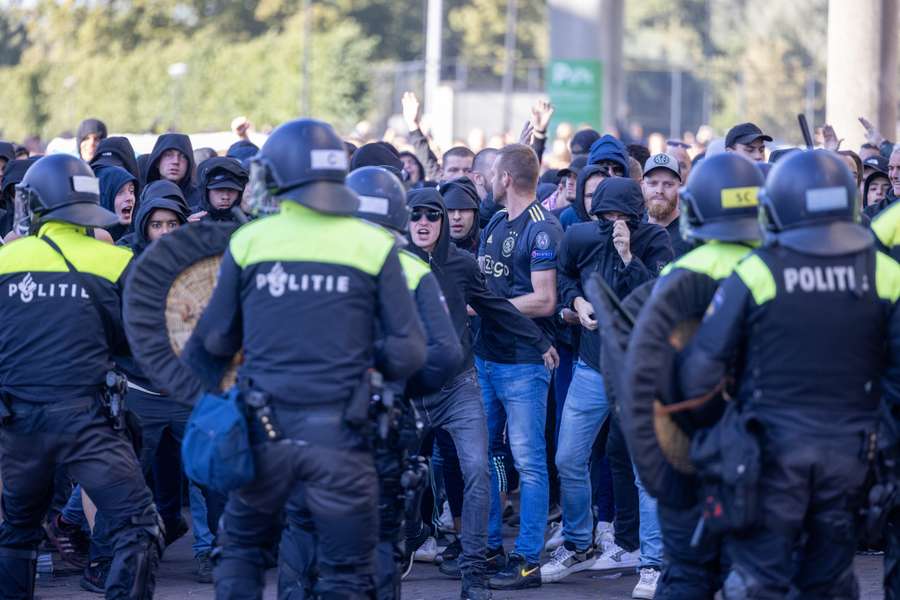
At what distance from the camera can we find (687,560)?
20.6ft

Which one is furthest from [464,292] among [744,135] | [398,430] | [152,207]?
[744,135]

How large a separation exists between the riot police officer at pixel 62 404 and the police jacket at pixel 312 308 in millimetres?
1180

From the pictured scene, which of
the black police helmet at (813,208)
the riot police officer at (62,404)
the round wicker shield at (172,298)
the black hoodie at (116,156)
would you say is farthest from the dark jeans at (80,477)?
the black hoodie at (116,156)

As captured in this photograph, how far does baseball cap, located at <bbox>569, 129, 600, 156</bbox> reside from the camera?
504 inches

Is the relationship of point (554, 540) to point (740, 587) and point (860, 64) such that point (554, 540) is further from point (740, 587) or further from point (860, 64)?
point (860, 64)

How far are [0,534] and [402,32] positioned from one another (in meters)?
60.6

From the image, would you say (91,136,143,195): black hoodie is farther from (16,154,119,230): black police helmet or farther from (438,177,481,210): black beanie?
(16,154,119,230): black police helmet

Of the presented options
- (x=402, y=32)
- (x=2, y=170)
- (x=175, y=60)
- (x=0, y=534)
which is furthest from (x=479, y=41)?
(x=0, y=534)

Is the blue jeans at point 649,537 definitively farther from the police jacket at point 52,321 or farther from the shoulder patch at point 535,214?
the police jacket at point 52,321

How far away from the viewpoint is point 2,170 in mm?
11711

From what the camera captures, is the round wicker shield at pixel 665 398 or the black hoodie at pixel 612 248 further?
the black hoodie at pixel 612 248

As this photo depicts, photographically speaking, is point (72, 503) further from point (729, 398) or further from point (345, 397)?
point (729, 398)

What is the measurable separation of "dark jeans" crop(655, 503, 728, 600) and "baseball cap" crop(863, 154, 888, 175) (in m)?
5.47

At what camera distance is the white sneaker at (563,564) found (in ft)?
30.1
